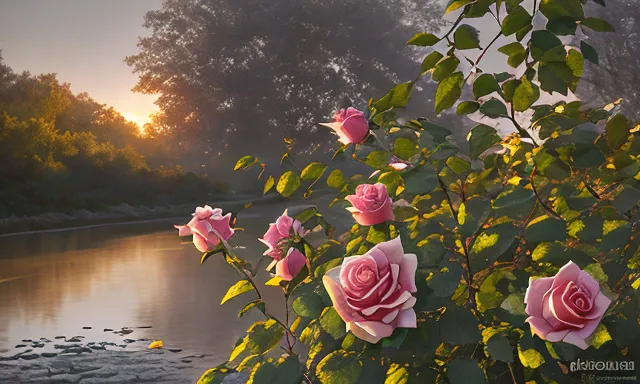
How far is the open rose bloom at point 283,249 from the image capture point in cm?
265

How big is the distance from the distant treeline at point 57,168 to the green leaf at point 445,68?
22612 mm

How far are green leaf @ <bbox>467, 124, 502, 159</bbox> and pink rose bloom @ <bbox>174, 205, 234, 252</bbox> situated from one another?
92 centimetres

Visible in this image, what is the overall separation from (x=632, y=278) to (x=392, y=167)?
79 centimetres

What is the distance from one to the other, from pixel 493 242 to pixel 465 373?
36 cm

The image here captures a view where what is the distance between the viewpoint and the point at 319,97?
44375mm

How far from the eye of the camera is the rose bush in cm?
186

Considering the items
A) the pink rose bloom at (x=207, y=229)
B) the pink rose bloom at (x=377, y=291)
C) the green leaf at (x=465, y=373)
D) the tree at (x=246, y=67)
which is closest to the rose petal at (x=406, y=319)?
the pink rose bloom at (x=377, y=291)

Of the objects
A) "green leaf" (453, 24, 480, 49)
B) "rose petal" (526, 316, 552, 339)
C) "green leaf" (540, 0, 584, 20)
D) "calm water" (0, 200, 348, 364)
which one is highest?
"green leaf" (540, 0, 584, 20)

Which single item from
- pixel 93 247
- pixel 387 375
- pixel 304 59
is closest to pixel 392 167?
pixel 387 375

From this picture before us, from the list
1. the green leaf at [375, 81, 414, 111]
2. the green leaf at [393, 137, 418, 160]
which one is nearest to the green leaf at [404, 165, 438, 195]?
the green leaf at [393, 137, 418, 160]

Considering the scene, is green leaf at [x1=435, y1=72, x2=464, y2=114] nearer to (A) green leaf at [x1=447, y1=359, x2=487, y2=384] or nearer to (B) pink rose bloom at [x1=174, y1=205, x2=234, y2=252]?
(A) green leaf at [x1=447, y1=359, x2=487, y2=384]

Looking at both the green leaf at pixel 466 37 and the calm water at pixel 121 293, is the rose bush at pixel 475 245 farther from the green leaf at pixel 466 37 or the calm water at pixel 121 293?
the calm water at pixel 121 293

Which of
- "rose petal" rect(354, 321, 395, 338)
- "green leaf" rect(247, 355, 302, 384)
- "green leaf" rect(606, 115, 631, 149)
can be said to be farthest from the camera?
"green leaf" rect(606, 115, 631, 149)

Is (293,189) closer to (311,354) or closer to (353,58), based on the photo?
(311,354)
